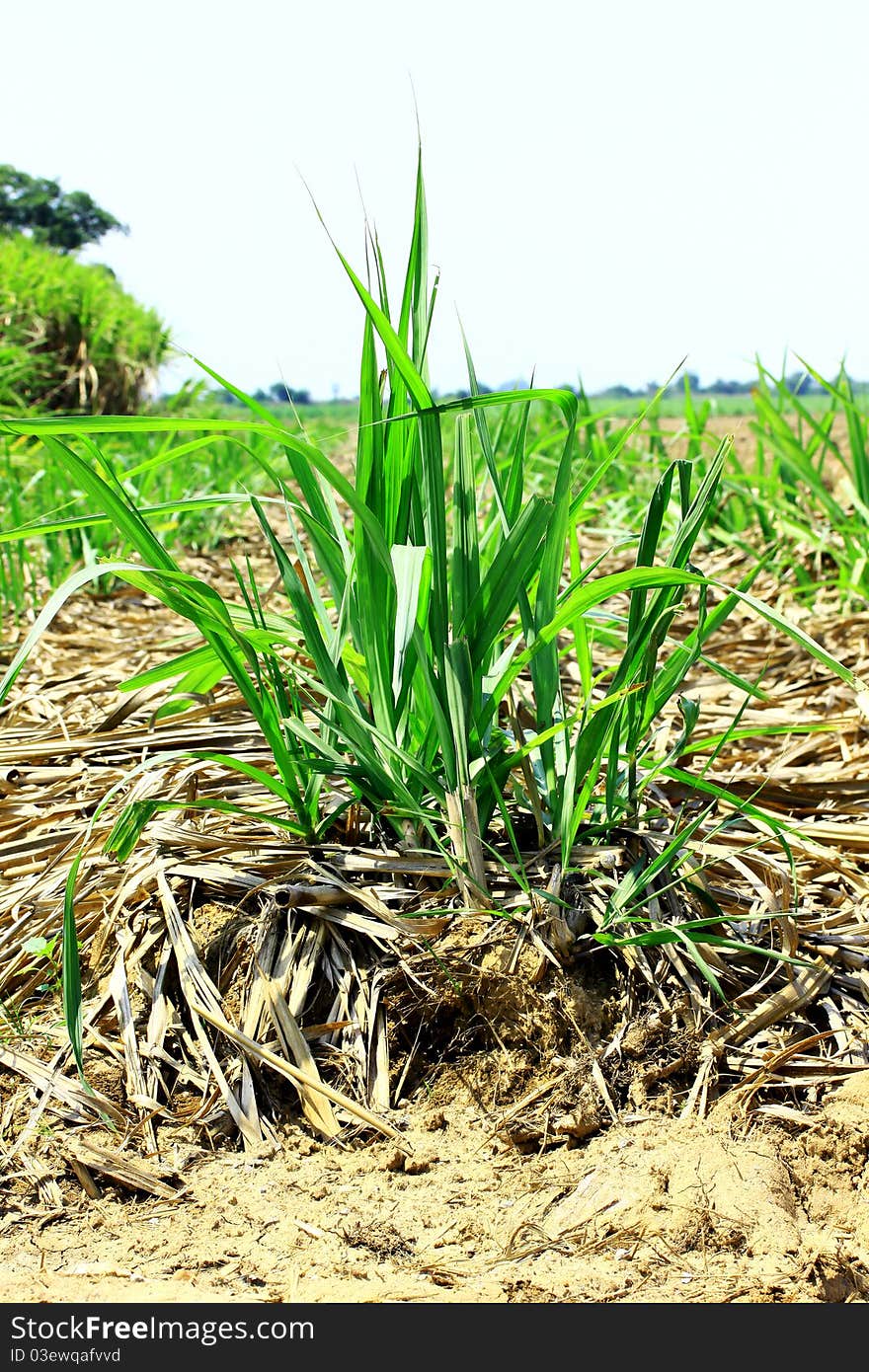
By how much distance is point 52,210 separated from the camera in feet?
110

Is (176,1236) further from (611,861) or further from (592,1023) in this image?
(611,861)

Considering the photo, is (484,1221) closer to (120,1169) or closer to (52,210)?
(120,1169)

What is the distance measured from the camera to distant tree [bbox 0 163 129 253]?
32625 mm

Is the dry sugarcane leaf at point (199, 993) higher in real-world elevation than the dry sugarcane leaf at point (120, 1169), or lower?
higher

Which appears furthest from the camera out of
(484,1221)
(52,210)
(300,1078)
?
(52,210)

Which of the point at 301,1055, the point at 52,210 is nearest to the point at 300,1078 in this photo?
the point at 301,1055

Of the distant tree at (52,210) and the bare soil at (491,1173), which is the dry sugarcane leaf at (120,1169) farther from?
the distant tree at (52,210)

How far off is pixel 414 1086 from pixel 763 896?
517 millimetres

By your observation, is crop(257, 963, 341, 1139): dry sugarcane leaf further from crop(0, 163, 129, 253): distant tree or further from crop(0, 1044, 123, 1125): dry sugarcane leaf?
crop(0, 163, 129, 253): distant tree

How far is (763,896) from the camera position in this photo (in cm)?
141

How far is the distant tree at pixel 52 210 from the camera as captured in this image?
32.6 meters

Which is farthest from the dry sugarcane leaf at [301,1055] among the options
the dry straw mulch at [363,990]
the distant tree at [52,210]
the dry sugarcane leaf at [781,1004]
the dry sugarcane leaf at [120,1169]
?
the distant tree at [52,210]

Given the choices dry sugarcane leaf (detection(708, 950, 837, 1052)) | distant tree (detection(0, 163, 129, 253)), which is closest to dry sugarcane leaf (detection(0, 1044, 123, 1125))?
dry sugarcane leaf (detection(708, 950, 837, 1052))

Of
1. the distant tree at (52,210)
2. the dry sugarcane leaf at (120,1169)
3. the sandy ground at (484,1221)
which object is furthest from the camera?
Result: the distant tree at (52,210)
